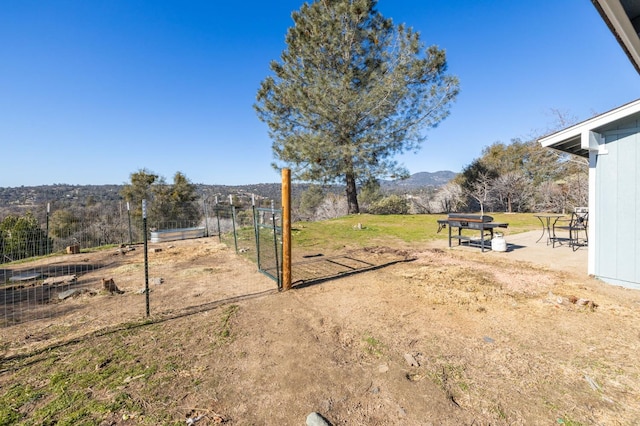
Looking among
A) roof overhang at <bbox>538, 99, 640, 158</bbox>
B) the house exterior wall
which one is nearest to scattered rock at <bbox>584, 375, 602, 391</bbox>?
the house exterior wall

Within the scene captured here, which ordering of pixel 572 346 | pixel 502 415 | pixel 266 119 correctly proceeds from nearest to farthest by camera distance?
1. pixel 502 415
2. pixel 572 346
3. pixel 266 119

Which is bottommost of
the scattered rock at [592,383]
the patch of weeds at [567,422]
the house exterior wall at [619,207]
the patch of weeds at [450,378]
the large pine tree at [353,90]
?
the patch of weeds at [450,378]

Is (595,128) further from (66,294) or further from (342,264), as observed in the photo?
(66,294)

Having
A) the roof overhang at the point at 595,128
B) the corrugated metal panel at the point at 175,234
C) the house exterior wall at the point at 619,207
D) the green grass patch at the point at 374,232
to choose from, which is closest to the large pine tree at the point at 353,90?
the green grass patch at the point at 374,232

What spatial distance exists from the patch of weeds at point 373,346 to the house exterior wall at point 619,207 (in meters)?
4.53

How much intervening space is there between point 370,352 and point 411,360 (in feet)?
1.33

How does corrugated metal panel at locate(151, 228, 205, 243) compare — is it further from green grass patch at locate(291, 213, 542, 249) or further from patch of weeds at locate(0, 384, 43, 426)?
patch of weeds at locate(0, 384, 43, 426)

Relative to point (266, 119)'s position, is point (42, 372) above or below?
below

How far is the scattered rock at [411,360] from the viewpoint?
2.54m

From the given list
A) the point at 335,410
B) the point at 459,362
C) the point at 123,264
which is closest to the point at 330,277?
the point at 459,362

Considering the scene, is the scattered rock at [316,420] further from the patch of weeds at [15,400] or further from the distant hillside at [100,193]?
the distant hillside at [100,193]

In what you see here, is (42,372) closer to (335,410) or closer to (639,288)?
(335,410)

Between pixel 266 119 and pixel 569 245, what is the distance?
48.7 ft

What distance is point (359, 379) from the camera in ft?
7.73
